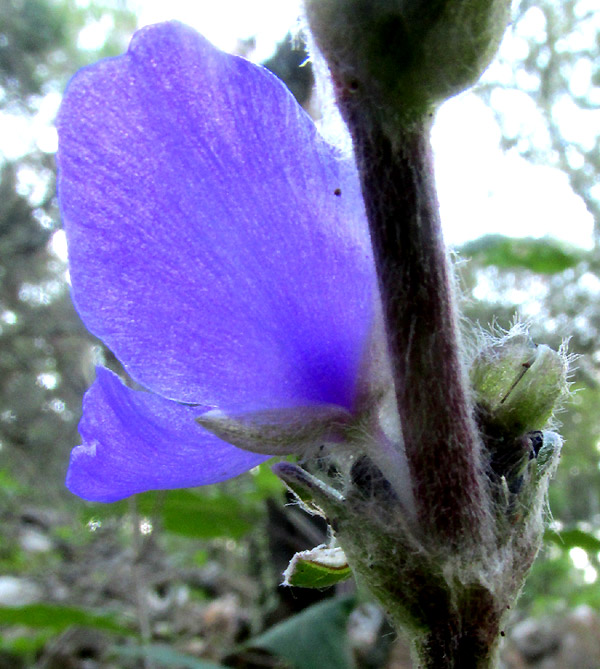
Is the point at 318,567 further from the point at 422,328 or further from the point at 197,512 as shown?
the point at 197,512

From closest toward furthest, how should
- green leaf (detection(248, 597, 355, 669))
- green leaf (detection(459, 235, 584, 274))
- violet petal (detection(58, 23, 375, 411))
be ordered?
violet petal (detection(58, 23, 375, 411)) < green leaf (detection(248, 597, 355, 669)) < green leaf (detection(459, 235, 584, 274))

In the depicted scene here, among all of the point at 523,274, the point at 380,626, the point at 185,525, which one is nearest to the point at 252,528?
the point at 185,525

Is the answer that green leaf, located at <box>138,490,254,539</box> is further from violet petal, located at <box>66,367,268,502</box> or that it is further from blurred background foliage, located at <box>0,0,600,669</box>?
violet petal, located at <box>66,367,268,502</box>

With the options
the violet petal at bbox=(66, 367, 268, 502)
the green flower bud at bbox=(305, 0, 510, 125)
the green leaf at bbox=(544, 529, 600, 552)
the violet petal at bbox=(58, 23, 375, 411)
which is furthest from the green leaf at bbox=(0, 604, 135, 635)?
the green flower bud at bbox=(305, 0, 510, 125)

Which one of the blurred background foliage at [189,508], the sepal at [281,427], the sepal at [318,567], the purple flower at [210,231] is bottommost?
the blurred background foliage at [189,508]

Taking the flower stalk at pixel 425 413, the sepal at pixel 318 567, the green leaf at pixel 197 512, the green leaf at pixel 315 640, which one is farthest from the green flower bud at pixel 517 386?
the green leaf at pixel 197 512

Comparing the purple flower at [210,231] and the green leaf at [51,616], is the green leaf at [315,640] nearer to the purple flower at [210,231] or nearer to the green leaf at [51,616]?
the green leaf at [51,616]

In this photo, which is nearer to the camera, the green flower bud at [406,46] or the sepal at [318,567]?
the green flower bud at [406,46]
